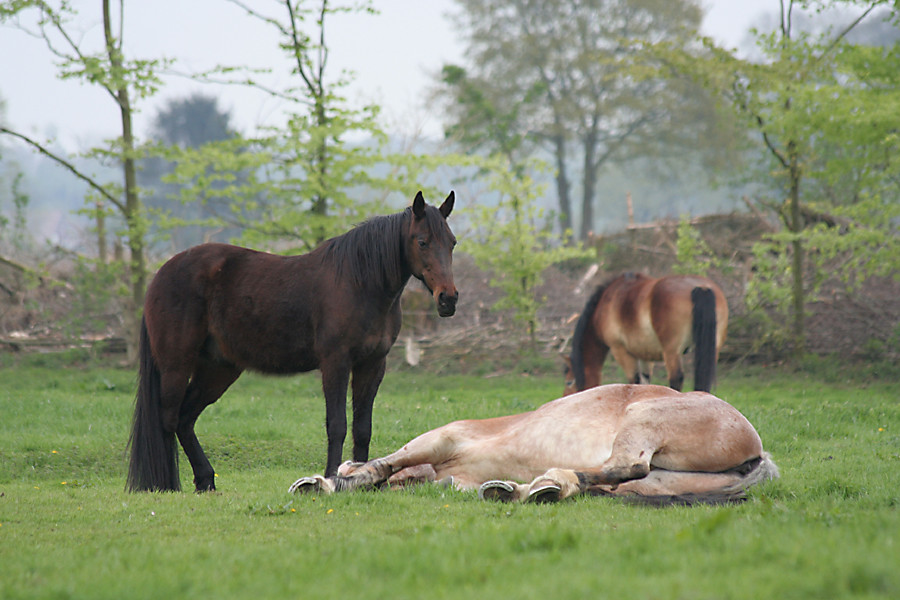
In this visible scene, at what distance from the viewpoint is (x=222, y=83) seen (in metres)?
15.6

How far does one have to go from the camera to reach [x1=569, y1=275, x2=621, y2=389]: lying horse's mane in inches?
436

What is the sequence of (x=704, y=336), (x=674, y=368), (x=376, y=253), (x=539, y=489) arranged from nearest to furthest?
(x=539, y=489)
(x=376, y=253)
(x=704, y=336)
(x=674, y=368)

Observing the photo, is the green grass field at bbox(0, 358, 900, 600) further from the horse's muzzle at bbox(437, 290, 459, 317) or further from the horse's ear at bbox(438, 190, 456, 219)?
the horse's ear at bbox(438, 190, 456, 219)

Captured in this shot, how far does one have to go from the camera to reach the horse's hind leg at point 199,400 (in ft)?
20.2

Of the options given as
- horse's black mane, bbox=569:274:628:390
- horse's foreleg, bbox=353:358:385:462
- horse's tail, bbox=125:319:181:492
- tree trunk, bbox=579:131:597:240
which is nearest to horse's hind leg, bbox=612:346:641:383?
horse's black mane, bbox=569:274:628:390

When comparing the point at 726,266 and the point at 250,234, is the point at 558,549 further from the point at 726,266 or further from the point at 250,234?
the point at 726,266

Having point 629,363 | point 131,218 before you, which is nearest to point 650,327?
point 629,363

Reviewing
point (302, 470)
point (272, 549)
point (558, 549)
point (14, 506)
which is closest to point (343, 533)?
point (272, 549)

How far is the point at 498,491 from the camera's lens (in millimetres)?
4820

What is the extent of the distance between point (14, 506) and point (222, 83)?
12.1 metres

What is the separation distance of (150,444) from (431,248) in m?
2.74

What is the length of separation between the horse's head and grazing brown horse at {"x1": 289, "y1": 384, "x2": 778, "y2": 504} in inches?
40.6

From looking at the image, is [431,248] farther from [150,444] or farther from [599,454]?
[150,444]

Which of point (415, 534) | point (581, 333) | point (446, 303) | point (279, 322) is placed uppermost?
point (446, 303)
